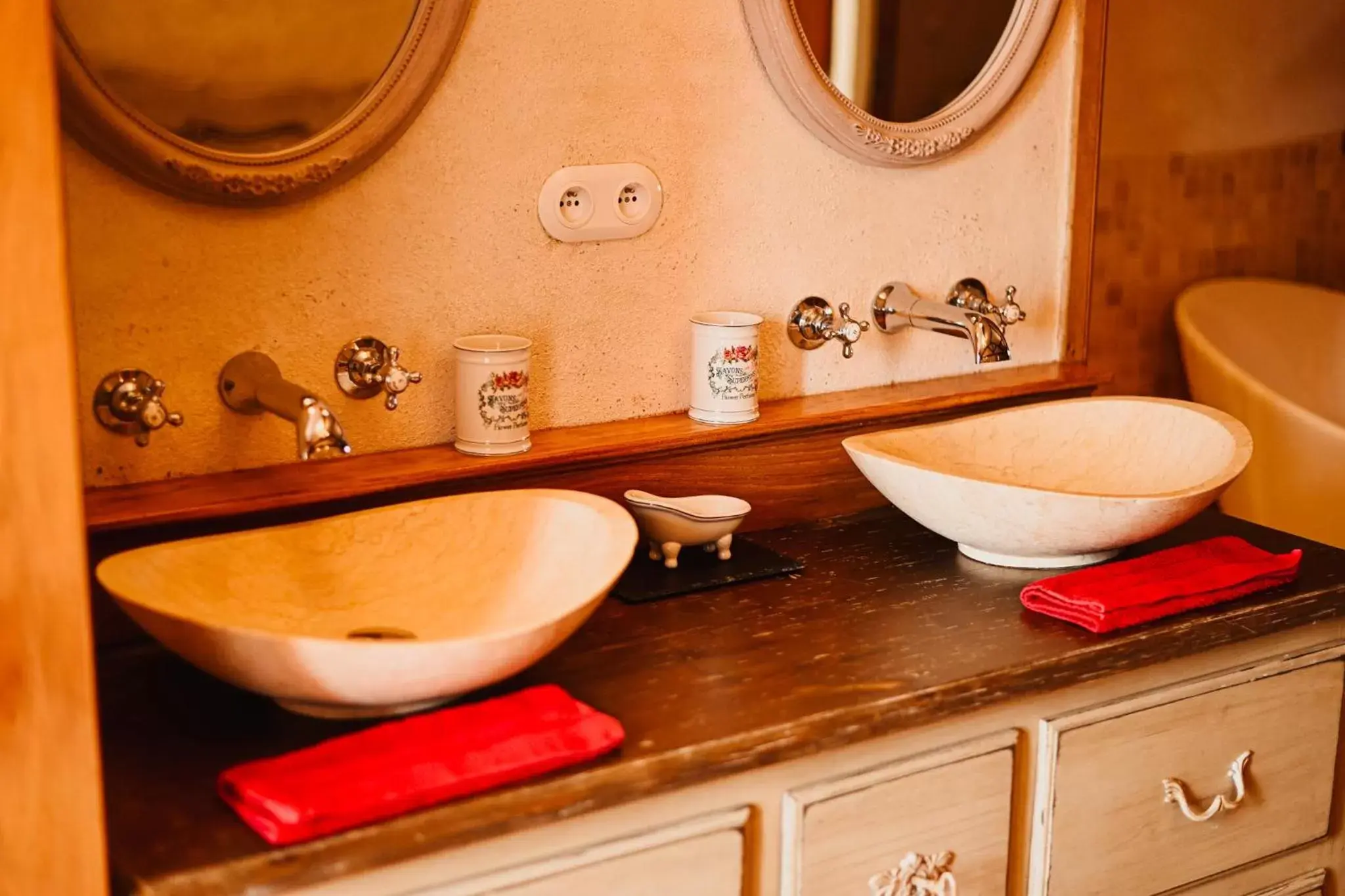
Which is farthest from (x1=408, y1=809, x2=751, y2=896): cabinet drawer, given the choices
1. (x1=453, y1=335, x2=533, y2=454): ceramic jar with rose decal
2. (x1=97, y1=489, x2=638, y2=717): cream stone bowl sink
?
(x1=453, y1=335, x2=533, y2=454): ceramic jar with rose decal

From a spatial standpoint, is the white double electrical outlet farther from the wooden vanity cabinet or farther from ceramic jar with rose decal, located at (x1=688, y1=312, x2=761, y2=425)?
the wooden vanity cabinet

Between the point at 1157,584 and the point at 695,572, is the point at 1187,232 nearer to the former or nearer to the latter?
the point at 1157,584

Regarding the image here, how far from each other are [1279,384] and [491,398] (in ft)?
4.41

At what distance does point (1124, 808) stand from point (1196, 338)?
943mm

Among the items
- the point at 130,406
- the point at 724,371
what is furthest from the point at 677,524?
the point at 130,406

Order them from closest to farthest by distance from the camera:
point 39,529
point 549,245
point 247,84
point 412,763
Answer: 1. point 39,529
2. point 412,763
3. point 247,84
4. point 549,245

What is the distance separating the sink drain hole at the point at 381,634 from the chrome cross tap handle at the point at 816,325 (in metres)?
0.65

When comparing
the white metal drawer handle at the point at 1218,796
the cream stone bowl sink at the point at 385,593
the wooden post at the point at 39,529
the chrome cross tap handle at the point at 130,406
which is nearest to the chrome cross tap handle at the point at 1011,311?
the white metal drawer handle at the point at 1218,796

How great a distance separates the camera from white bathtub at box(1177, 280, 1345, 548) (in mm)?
2027

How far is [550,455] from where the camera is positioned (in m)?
1.53

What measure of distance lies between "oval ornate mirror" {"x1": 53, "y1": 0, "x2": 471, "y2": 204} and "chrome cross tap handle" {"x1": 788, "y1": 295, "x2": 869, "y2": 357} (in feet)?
1.72

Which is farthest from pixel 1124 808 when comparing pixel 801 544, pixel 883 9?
pixel 883 9

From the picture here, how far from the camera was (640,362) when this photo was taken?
1671 mm

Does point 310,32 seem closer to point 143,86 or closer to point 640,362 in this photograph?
point 143,86
